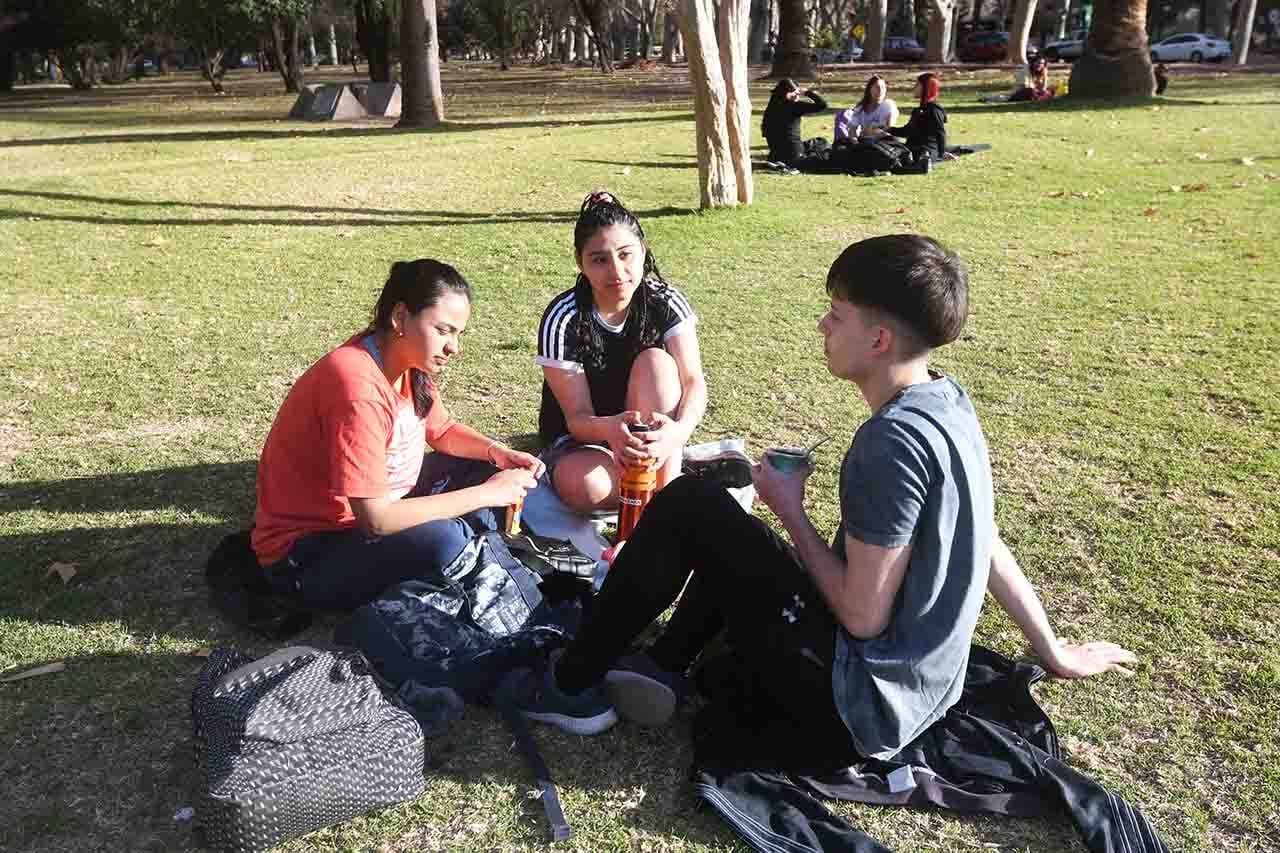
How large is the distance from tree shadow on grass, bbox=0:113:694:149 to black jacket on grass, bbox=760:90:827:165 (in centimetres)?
666

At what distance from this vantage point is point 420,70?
1961 cm

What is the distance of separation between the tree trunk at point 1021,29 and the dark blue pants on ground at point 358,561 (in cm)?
3243

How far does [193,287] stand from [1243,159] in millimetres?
11812

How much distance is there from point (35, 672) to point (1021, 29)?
34071 mm

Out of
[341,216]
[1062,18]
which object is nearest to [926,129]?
[341,216]

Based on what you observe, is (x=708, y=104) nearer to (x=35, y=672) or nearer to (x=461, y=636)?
(x=461, y=636)

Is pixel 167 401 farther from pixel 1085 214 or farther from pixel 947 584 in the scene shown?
pixel 1085 214

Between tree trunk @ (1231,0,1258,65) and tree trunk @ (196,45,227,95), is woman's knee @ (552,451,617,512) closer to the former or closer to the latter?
tree trunk @ (196,45,227,95)

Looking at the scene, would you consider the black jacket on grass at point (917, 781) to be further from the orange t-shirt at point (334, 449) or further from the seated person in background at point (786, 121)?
the seated person in background at point (786, 121)

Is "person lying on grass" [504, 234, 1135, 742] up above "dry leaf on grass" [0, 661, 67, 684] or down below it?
above

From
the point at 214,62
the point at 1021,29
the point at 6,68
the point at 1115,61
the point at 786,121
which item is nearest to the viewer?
the point at 786,121

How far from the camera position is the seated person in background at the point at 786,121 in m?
12.9

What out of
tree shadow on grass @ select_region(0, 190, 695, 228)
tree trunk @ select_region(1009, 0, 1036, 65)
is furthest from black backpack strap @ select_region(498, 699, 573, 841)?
tree trunk @ select_region(1009, 0, 1036, 65)

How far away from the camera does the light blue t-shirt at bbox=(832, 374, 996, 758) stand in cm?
225
